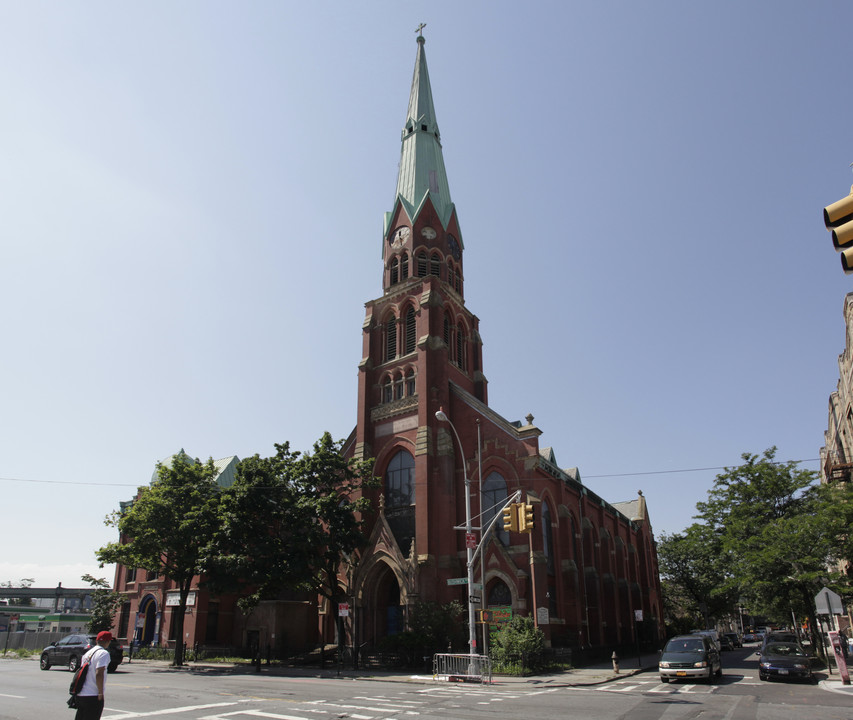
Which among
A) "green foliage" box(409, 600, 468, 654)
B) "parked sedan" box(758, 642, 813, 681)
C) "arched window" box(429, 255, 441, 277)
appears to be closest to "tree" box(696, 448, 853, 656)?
"parked sedan" box(758, 642, 813, 681)

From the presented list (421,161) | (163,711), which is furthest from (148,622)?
(421,161)

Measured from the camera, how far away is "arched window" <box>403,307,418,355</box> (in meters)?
42.7

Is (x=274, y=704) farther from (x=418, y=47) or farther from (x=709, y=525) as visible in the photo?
(x=418, y=47)

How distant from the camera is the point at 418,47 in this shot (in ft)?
184

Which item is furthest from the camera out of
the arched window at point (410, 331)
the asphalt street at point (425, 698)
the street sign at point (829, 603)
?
the arched window at point (410, 331)

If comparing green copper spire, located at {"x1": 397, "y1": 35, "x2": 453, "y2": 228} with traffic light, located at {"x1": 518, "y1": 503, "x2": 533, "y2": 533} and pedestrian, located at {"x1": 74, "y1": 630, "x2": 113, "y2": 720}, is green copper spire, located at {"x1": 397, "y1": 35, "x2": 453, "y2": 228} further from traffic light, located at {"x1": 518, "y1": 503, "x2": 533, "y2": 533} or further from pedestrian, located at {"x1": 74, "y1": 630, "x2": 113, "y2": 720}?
pedestrian, located at {"x1": 74, "y1": 630, "x2": 113, "y2": 720}

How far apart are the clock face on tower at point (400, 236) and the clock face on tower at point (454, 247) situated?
11.2 ft

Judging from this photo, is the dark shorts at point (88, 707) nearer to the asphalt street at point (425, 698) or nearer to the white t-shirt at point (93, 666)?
the white t-shirt at point (93, 666)

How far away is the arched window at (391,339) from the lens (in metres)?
43.5

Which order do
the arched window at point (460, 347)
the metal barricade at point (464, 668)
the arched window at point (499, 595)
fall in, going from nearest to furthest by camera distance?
the metal barricade at point (464, 668), the arched window at point (499, 595), the arched window at point (460, 347)

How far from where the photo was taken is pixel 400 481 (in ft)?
128

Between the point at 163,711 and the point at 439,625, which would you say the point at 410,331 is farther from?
the point at 163,711

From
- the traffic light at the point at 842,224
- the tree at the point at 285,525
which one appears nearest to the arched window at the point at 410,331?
the tree at the point at 285,525

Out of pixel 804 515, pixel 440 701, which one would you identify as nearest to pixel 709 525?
pixel 804 515
